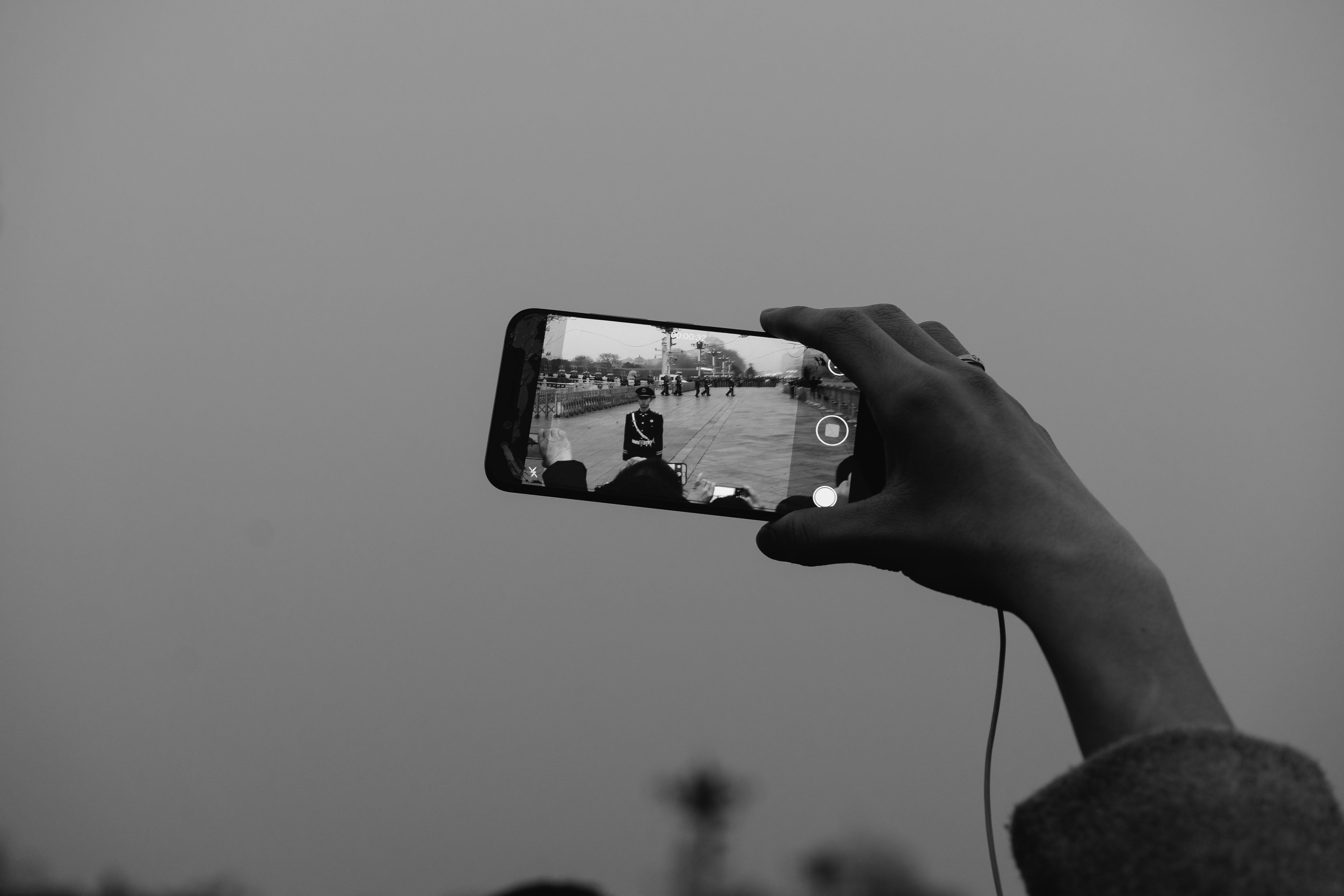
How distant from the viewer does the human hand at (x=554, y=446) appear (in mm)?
493

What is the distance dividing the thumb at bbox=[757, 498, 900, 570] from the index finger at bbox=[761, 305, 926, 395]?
0.07 metres

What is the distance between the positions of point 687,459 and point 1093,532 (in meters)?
0.28

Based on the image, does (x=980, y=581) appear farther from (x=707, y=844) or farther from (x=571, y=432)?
(x=707, y=844)

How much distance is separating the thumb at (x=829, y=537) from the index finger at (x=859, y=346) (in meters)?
0.07

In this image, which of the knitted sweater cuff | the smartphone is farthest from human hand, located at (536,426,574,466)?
the knitted sweater cuff

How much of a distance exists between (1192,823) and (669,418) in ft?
1.27

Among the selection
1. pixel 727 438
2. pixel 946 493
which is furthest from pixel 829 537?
pixel 727 438

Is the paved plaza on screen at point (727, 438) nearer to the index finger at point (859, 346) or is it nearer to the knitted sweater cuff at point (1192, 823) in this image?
the index finger at point (859, 346)

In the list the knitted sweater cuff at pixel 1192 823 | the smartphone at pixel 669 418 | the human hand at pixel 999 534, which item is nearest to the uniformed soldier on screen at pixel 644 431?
the smartphone at pixel 669 418

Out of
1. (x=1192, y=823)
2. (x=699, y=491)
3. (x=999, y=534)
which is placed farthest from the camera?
(x=699, y=491)

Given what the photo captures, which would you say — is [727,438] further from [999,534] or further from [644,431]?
[999,534]

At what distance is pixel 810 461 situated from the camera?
1.62 ft

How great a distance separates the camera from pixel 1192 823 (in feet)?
0.59

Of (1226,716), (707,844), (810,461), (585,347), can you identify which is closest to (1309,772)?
(1226,716)
